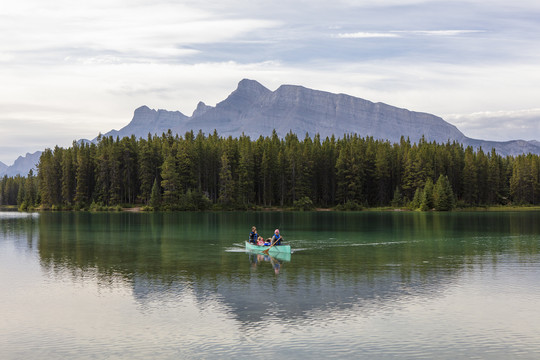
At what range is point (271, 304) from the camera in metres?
28.7

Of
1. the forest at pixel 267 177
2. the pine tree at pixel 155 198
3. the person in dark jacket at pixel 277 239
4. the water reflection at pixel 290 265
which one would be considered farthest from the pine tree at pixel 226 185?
the person in dark jacket at pixel 277 239

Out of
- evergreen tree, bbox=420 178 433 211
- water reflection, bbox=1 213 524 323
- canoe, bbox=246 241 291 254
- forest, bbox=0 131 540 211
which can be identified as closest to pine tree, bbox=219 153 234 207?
forest, bbox=0 131 540 211

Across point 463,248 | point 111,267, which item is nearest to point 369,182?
point 463,248

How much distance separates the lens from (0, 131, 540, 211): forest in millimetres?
164250

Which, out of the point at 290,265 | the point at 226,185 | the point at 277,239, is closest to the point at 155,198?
the point at 226,185

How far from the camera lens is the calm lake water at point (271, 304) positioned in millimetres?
21594

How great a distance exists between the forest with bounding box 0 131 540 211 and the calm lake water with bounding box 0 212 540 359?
11005 centimetres

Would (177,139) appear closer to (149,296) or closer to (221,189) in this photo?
(221,189)

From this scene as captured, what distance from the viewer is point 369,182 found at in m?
182

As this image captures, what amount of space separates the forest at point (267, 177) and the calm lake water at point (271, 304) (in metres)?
110

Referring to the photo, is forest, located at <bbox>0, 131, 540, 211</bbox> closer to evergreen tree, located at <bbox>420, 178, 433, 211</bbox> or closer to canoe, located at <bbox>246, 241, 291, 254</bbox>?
evergreen tree, located at <bbox>420, 178, 433, 211</bbox>

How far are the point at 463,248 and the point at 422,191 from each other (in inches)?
4381

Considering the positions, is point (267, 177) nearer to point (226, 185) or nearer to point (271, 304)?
point (226, 185)

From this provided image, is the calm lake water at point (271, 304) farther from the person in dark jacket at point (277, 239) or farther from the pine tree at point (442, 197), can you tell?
the pine tree at point (442, 197)
